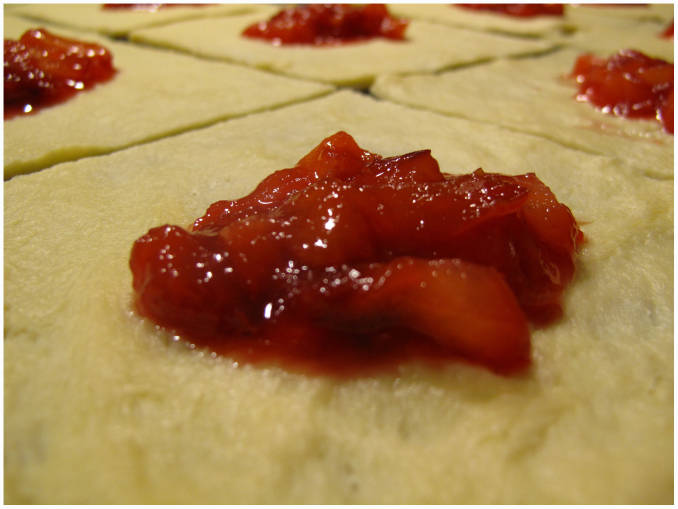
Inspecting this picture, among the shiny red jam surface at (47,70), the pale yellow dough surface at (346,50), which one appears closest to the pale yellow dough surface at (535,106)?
the pale yellow dough surface at (346,50)

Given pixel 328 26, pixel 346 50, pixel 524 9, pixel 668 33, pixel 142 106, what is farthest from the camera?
pixel 524 9

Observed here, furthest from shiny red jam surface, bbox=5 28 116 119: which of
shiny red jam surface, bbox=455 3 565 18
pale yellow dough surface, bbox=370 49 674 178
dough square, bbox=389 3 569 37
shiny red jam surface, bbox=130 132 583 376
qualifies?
shiny red jam surface, bbox=455 3 565 18

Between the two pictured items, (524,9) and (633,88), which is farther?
(524,9)

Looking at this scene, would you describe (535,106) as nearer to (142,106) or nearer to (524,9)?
(142,106)

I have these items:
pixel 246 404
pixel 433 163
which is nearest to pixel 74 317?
pixel 246 404

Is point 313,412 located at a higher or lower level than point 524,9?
lower

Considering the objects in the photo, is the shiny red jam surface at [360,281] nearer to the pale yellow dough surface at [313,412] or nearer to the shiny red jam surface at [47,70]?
the pale yellow dough surface at [313,412]

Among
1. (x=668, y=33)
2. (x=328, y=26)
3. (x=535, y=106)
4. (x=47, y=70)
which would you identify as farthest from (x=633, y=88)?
(x=47, y=70)
